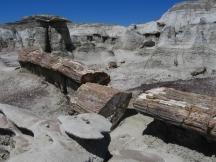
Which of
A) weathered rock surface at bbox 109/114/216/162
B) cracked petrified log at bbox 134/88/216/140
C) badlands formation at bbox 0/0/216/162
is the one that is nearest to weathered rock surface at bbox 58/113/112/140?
badlands formation at bbox 0/0/216/162

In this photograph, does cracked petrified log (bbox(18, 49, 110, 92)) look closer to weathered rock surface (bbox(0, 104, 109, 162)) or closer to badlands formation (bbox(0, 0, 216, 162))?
badlands formation (bbox(0, 0, 216, 162))

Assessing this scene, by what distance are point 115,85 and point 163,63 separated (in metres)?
5.16

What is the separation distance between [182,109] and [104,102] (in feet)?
5.59

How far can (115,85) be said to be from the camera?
12.8 metres

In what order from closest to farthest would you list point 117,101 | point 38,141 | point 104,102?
point 38,141 < point 104,102 < point 117,101

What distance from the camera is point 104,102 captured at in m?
7.87

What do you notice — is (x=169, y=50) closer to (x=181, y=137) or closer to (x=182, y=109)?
(x=181, y=137)

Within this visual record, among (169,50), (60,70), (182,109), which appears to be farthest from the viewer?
(169,50)

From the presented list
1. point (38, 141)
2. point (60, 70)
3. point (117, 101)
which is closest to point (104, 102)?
point (117, 101)

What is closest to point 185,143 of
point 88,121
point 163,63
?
point 88,121

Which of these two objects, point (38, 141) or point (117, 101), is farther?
point (117, 101)

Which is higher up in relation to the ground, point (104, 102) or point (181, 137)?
point (104, 102)

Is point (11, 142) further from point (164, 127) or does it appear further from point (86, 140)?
point (164, 127)

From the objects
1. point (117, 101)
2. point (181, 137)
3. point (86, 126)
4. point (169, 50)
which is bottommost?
point (169, 50)
